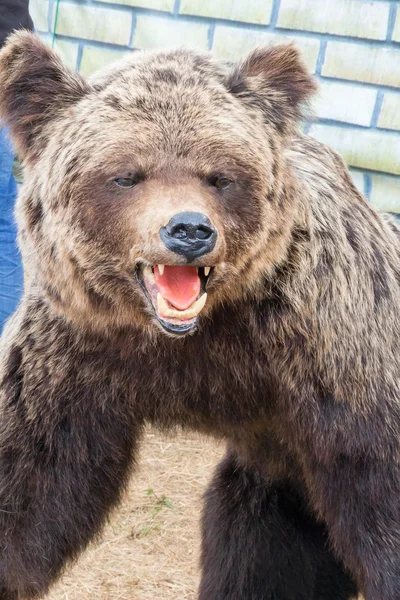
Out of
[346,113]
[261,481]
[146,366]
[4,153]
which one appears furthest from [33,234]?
[346,113]

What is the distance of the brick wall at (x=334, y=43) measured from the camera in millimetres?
6484

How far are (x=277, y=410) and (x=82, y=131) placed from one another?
3.96ft

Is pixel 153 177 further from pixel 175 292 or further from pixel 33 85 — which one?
pixel 33 85

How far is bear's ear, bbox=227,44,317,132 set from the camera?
3332mm

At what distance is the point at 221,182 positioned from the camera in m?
3.14

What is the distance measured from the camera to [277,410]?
142 inches

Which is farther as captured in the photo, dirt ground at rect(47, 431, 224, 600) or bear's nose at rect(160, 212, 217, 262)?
dirt ground at rect(47, 431, 224, 600)

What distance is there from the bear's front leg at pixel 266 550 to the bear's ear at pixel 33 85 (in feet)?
6.55

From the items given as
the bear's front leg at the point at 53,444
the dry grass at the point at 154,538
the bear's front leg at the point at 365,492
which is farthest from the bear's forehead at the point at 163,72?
the dry grass at the point at 154,538

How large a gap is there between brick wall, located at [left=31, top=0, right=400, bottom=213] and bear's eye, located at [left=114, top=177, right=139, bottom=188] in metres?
3.34

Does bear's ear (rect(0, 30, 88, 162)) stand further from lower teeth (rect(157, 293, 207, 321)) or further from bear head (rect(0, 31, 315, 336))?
lower teeth (rect(157, 293, 207, 321))

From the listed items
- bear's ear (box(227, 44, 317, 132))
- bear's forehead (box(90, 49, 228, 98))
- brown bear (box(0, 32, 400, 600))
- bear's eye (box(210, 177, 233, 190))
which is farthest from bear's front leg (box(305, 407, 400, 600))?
bear's forehead (box(90, 49, 228, 98))

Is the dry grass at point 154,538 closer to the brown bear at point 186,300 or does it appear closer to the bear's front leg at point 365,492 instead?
the brown bear at point 186,300

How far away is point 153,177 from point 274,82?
61 cm
